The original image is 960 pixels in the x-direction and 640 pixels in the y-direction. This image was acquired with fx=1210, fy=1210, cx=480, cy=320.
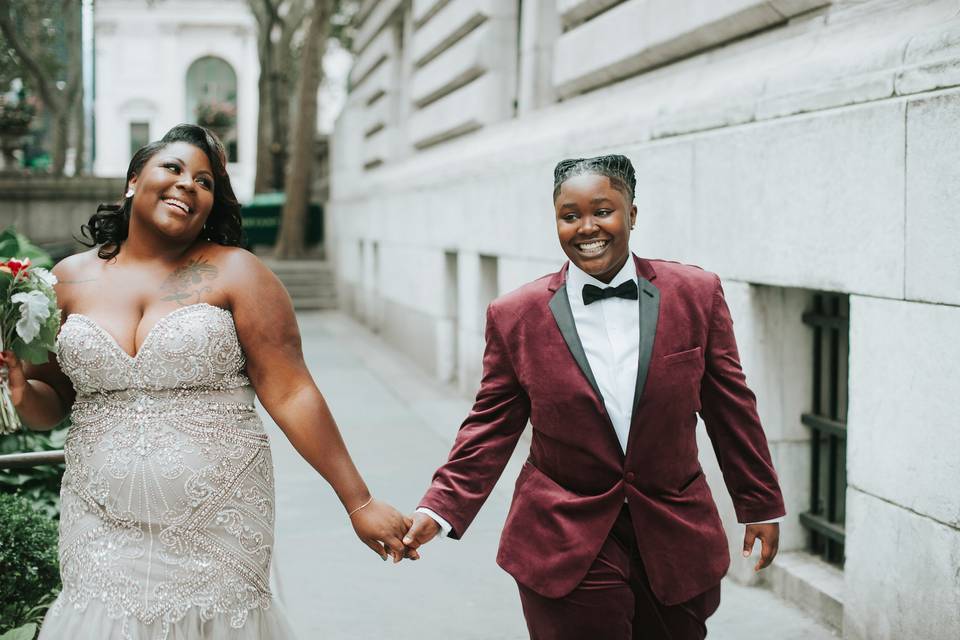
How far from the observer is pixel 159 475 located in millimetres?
3219

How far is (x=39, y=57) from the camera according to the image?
113 ft

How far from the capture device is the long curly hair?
11.2ft

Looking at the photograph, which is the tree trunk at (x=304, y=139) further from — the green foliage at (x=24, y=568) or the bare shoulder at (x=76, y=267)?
the bare shoulder at (x=76, y=267)

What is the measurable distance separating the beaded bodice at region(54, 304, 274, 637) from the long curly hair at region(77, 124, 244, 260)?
311mm

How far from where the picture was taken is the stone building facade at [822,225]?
4316 millimetres

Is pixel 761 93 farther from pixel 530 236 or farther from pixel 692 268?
pixel 530 236

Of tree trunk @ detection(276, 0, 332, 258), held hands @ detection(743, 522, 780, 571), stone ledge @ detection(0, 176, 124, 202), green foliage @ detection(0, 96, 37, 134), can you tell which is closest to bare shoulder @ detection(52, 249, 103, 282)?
held hands @ detection(743, 522, 780, 571)

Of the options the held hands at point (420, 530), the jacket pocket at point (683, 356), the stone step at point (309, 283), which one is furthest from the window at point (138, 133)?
the jacket pocket at point (683, 356)

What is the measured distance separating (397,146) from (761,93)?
1239 centimetres

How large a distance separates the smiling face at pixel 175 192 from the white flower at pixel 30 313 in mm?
351

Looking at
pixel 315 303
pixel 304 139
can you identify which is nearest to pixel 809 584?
pixel 315 303

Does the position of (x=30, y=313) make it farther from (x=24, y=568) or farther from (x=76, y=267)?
(x=24, y=568)

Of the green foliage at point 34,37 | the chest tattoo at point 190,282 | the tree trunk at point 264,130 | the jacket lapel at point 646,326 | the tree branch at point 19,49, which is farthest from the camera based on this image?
the tree trunk at point 264,130

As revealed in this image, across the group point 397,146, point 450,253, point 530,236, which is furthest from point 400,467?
point 397,146
